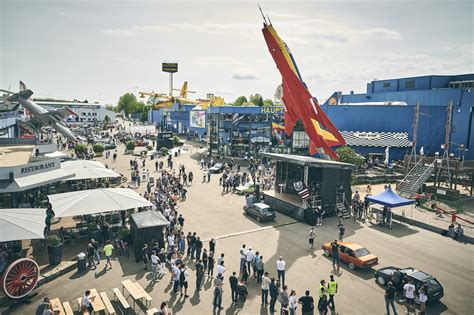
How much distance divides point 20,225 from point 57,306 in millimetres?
3764

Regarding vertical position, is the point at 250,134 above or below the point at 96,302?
above

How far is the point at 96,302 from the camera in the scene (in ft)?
35.9

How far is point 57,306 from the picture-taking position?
10680mm

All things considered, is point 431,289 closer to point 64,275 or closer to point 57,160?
point 64,275

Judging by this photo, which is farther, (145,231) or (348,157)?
(348,157)

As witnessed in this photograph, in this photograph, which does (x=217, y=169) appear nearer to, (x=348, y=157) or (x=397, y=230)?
(x=348, y=157)

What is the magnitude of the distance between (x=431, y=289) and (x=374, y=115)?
39.3m

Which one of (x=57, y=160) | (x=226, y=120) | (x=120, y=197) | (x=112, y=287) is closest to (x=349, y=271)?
(x=112, y=287)

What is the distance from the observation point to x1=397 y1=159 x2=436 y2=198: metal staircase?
27.1 m

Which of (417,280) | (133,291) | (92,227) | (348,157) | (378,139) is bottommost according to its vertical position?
(133,291)

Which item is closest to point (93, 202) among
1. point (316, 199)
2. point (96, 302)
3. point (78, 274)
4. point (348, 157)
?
point (78, 274)

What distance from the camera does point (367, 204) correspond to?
922 inches

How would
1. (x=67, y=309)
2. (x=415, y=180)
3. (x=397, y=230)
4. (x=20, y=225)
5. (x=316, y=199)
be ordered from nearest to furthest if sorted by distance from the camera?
(x=67, y=309) → (x=20, y=225) → (x=397, y=230) → (x=316, y=199) → (x=415, y=180)

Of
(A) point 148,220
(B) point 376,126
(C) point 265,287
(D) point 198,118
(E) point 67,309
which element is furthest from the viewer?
(D) point 198,118
